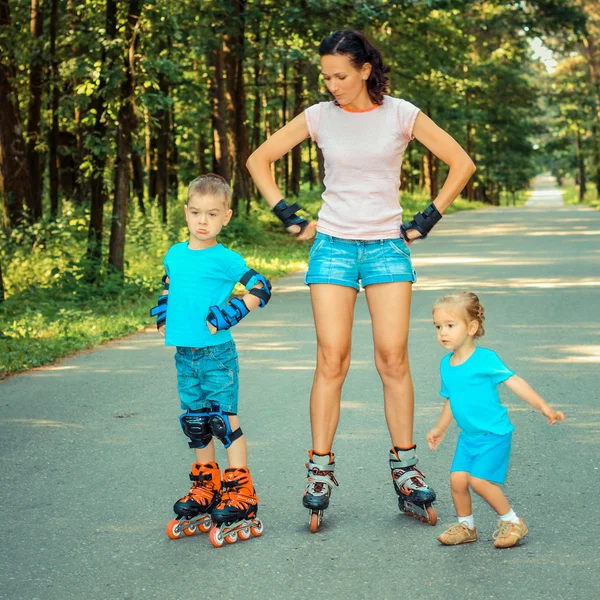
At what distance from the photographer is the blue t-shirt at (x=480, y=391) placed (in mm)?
4465

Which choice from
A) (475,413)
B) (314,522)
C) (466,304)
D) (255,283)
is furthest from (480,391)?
(255,283)

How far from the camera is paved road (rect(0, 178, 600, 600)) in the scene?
4148 mm

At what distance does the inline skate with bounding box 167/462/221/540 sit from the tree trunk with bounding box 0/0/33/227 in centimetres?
1305

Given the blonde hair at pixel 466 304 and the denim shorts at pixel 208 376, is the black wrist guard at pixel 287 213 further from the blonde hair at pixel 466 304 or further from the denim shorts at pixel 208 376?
the blonde hair at pixel 466 304

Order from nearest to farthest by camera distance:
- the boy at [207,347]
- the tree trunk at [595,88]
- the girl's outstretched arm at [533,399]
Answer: the girl's outstretched arm at [533,399], the boy at [207,347], the tree trunk at [595,88]

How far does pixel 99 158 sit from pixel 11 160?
9.67ft

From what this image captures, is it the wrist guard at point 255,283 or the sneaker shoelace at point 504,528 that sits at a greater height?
the wrist guard at point 255,283

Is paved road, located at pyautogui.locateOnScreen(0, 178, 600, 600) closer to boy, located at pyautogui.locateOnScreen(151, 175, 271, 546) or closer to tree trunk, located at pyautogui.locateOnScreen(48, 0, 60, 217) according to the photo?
boy, located at pyautogui.locateOnScreen(151, 175, 271, 546)

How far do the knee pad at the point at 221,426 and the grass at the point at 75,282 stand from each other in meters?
5.06

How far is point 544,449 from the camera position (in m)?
6.22

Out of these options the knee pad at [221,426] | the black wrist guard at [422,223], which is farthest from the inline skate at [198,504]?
the black wrist guard at [422,223]

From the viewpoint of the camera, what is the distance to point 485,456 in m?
4.46

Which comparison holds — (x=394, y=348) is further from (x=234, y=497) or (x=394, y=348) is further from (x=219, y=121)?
(x=219, y=121)

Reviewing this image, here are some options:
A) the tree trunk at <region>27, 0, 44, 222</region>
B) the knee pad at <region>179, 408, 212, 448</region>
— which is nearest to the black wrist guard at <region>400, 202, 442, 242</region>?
the knee pad at <region>179, 408, 212, 448</region>
